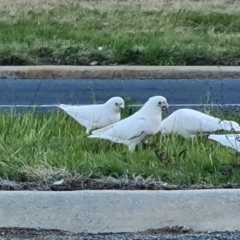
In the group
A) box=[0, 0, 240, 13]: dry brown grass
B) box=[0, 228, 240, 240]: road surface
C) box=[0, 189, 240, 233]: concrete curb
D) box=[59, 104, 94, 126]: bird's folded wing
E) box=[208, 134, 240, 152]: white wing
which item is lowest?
box=[0, 228, 240, 240]: road surface

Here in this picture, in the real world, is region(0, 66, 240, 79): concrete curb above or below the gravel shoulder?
below

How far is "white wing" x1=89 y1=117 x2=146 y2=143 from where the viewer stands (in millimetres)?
5809

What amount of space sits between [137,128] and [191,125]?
64 centimetres

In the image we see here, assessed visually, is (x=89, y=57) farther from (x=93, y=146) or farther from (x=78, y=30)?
(x=93, y=146)

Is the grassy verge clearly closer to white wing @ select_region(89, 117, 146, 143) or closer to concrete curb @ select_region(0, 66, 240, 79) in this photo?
concrete curb @ select_region(0, 66, 240, 79)

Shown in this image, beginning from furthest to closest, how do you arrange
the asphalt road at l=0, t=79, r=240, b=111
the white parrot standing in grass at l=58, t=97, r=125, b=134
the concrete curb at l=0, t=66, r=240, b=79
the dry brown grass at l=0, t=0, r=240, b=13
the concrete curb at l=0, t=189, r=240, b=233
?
the dry brown grass at l=0, t=0, r=240, b=13 < the concrete curb at l=0, t=66, r=240, b=79 < the asphalt road at l=0, t=79, r=240, b=111 < the white parrot standing in grass at l=58, t=97, r=125, b=134 < the concrete curb at l=0, t=189, r=240, b=233

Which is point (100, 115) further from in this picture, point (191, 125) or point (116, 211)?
point (116, 211)

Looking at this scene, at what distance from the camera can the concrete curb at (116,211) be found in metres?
4.29

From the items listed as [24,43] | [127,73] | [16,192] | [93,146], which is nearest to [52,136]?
[93,146]

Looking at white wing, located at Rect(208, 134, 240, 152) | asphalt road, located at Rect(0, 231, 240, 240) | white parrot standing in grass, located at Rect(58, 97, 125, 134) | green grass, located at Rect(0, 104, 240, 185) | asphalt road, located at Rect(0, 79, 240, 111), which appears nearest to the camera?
asphalt road, located at Rect(0, 231, 240, 240)

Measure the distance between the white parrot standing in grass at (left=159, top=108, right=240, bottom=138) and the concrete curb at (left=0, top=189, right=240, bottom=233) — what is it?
1867 millimetres

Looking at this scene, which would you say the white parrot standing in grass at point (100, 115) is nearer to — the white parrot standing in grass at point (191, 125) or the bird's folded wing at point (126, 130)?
the white parrot standing in grass at point (191, 125)

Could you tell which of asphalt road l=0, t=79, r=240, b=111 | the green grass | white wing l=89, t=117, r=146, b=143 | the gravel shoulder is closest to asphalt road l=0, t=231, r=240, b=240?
the gravel shoulder

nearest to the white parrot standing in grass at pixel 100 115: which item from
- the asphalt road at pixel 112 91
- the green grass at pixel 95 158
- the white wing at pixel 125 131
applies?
the green grass at pixel 95 158
